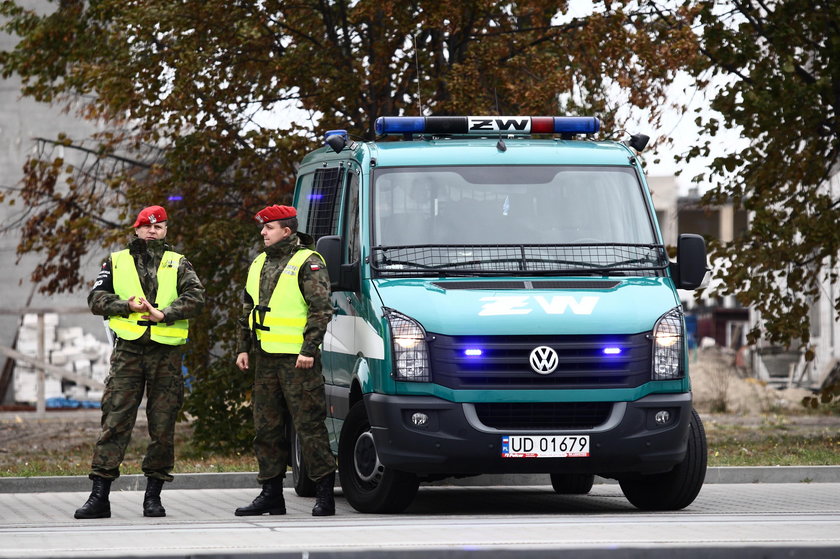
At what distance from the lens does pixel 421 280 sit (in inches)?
392

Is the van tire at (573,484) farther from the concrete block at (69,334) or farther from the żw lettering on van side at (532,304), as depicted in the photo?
the concrete block at (69,334)

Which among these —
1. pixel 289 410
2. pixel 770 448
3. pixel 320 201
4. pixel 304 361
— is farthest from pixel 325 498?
pixel 770 448

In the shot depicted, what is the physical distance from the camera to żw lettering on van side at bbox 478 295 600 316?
9.55 metres

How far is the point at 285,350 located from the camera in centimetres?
991

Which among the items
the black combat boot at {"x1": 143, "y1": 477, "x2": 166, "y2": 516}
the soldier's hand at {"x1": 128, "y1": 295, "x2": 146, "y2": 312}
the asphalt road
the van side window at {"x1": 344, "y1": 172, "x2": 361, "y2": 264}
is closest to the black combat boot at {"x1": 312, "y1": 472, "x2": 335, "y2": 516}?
the asphalt road

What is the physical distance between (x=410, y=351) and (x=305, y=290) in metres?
0.85

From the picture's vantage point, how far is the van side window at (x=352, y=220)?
1054 cm

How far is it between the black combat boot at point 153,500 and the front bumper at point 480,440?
1.55 m

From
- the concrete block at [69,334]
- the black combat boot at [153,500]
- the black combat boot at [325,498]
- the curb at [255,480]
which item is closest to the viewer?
the black combat boot at [325,498]

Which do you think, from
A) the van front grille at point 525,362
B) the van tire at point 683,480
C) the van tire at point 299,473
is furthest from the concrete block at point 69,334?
the van front grille at point 525,362

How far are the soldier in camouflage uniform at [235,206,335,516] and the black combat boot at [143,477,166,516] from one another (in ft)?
1.67

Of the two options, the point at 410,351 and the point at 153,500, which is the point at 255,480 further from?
the point at 410,351

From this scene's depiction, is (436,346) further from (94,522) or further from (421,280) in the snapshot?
(94,522)

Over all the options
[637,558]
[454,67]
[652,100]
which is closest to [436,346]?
[637,558]
